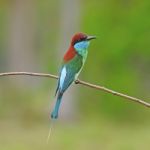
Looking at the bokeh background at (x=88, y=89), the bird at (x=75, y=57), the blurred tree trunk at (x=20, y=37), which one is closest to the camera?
the bird at (x=75, y=57)

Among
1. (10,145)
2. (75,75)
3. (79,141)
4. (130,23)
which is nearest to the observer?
(75,75)

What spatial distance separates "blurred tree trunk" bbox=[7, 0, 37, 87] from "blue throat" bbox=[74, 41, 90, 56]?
1188 centimetres

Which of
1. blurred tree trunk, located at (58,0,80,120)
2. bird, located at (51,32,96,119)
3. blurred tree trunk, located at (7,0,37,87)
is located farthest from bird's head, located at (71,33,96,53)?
blurred tree trunk, located at (7,0,37,87)

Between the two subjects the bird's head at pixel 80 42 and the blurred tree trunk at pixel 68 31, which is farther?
the blurred tree trunk at pixel 68 31

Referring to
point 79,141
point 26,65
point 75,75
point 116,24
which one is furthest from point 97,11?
point 75,75

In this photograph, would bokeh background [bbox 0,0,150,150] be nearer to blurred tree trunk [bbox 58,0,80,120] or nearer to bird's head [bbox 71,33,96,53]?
blurred tree trunk [bbox 58,0,80,120]

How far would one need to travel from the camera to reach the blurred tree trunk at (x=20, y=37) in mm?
15945

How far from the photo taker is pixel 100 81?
15414 mm

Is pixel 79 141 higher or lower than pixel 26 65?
higher

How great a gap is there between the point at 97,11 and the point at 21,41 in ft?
5.86

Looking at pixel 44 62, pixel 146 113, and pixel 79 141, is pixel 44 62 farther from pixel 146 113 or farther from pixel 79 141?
pixel 79 141

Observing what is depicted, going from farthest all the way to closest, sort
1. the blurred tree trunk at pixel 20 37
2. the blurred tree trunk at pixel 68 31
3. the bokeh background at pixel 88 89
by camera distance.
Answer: the blurred tree trunk at pixel 20 37, the blurred tree trunk at pixel 68 31, the bokeh background at pixel 88 89

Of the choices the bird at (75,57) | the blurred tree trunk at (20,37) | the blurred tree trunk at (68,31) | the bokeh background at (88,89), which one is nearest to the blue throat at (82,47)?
the bird at (75,57)

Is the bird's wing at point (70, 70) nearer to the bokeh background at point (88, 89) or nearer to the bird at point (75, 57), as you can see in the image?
the bird at point (75, 57)
